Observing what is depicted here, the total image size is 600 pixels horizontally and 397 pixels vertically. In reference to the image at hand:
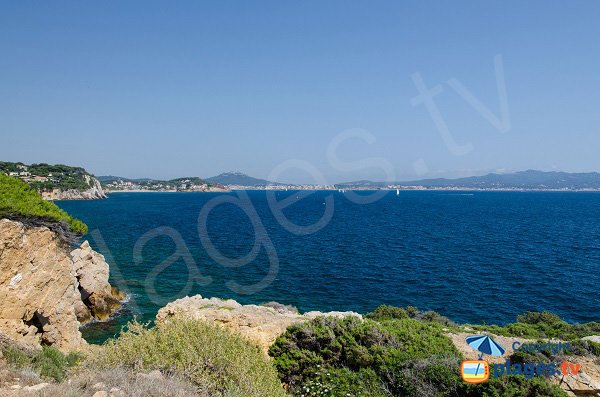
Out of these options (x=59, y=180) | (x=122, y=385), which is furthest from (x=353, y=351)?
(x=59, y=180)

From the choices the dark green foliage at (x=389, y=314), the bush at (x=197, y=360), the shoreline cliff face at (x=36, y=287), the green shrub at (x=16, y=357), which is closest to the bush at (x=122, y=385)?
the bush at (x=197, y=360)

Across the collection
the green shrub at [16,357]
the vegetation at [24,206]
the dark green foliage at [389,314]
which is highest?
the vegetation at [24,206]

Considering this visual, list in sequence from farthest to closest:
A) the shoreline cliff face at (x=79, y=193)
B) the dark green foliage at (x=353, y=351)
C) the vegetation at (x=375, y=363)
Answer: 1. the shoreline cliff face at (x=79, y=193)
2. the dark green foliage at (x=353, y=351)
3. the vegetation at (x=375, y=363)

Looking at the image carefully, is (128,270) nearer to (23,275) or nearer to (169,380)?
(23,275)

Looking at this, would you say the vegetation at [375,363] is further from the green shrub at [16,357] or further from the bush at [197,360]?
the green shrub at [16,357]

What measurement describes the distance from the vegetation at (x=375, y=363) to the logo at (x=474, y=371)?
160 mm

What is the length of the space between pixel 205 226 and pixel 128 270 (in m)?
32.6

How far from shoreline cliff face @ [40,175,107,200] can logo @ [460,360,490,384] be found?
4624 inches

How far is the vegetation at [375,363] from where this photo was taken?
27.3 ft

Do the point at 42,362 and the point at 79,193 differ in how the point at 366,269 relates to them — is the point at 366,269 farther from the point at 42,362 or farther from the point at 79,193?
the point at 79,193

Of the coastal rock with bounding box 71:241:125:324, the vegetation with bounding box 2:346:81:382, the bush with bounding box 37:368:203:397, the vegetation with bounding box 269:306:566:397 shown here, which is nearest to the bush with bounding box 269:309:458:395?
the vegetation with bounding box 269:306:566:397

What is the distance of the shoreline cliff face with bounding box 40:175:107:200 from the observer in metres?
111

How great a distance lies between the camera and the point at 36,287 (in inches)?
580

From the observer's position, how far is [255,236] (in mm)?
55000
